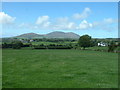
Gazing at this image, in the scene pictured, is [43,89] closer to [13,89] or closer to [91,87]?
[13,89]

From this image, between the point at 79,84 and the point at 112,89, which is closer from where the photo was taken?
the point at 112,89

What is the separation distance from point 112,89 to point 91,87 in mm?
732

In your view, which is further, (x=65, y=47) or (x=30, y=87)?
(x=65, y=47)

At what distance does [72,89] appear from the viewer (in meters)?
6.92

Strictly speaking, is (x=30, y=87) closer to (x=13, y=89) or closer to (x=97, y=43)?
(x=13, y=89)

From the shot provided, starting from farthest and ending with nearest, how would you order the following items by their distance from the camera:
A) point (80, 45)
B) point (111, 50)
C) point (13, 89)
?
point (80, 45) → point (111, 50) → point (13, 89)

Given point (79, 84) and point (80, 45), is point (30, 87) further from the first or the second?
point (80, 45)

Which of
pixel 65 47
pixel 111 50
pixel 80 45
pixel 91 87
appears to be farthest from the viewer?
pixel 80 45

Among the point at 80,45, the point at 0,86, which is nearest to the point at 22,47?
the point at 80,45

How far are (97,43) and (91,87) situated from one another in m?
61.5

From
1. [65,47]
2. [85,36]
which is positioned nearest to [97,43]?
[85,36]

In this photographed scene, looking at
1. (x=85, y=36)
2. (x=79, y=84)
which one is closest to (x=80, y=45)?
(x=85, y=36)

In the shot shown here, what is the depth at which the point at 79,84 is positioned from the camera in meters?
7.70

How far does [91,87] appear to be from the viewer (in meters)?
7.29
